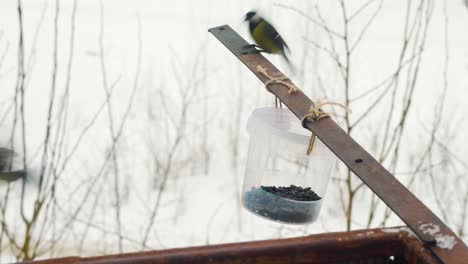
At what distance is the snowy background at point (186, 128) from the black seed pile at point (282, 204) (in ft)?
3.75

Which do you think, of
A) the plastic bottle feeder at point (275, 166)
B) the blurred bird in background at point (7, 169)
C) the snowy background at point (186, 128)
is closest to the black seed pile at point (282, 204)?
the plastic bottle feeder at point (275, 166)

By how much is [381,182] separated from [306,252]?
0.24 meters

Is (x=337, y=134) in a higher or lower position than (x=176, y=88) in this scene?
higher

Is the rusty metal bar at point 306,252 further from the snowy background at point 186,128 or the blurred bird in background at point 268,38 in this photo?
the snowy background at point 186,128

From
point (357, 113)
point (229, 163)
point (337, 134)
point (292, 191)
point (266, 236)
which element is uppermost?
point (337, 134)

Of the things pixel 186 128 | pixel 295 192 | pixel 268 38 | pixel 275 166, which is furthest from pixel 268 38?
pixel 186 128

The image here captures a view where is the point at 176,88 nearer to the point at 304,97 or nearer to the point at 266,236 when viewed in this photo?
the point at 266,236

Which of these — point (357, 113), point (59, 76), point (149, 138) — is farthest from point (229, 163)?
point (59, 76)

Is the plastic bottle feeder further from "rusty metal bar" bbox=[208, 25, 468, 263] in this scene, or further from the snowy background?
the snowy background

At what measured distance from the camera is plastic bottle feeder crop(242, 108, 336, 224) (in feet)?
5.17

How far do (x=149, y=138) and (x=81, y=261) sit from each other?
383cm

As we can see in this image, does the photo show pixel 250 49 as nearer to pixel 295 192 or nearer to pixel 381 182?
pixel 295 192

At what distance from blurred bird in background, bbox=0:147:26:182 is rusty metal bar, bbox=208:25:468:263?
0.95 meters

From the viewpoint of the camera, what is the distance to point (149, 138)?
4.84 m
